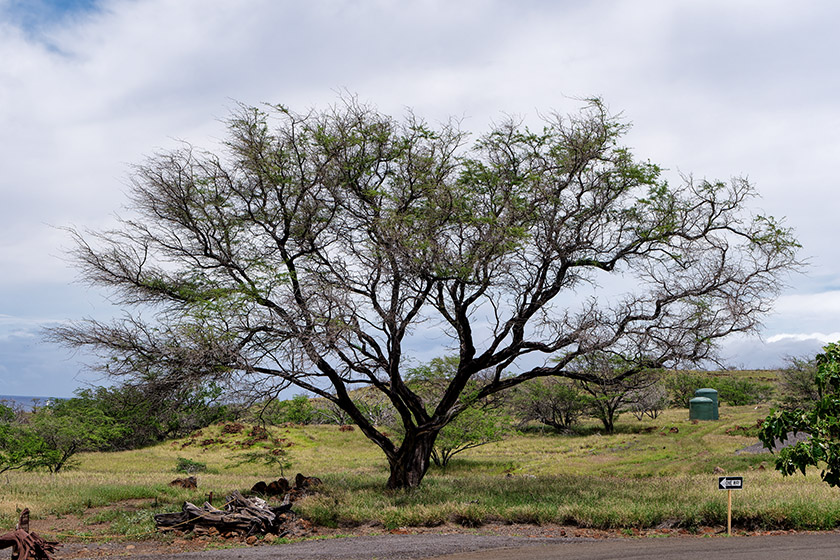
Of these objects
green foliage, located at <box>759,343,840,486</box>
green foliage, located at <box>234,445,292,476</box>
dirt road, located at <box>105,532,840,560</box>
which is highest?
green foliage, located at <box>759,343,840,486</box>

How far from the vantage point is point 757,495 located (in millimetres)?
15289

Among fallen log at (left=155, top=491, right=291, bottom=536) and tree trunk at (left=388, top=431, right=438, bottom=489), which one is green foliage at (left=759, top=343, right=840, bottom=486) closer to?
fallen log at (left=155, top=491, right=291, bottom=536)

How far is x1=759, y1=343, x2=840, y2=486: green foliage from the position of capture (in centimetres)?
866

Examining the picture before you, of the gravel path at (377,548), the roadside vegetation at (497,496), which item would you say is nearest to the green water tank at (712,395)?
the roadside vegetation at (497,496)

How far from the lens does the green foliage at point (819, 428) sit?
8.66m

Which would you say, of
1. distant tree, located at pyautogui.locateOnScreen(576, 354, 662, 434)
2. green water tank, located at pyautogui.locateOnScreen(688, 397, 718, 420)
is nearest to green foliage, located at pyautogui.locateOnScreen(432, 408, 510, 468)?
distant tree, located at pyautogui.locateOnScreen(576, 354, 662, 434)

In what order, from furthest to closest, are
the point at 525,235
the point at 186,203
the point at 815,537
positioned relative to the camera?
1. the point at 186,203
2. the point at 525,235
3. the point at 815,537

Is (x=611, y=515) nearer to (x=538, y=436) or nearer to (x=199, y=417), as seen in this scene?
(x=199, y=417)

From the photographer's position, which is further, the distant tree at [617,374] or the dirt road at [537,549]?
the distant tree at [617,374]

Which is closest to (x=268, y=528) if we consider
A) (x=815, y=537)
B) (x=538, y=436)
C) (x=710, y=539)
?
(x=710, y=539)

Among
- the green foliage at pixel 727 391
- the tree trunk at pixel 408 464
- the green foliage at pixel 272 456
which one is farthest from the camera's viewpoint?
the green foliage at pixel 727 391

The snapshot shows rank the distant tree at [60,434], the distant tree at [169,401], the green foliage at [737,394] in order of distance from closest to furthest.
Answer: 1. the distant tree at [169,401]
2. the distant tree at [60,434]
3. the green foliage at [737,394]

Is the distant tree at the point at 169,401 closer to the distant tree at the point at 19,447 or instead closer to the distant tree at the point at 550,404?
the distant tree at the point at 19,447

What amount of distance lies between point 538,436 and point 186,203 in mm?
45186
